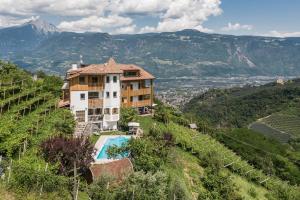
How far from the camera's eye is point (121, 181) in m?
23.8

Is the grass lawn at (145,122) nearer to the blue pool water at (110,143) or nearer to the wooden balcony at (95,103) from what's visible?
the blue pool water at (110,143)

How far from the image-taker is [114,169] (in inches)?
1007

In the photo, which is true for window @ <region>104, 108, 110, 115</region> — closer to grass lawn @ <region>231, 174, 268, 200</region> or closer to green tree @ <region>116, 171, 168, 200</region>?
grass lawn @ <region>231, 174, 268, 200</region>

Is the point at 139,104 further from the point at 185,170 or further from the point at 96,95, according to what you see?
the point at 185,170

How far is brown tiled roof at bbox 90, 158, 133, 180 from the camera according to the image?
24.5 m

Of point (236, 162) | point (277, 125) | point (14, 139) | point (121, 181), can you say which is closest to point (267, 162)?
point (236, 162)

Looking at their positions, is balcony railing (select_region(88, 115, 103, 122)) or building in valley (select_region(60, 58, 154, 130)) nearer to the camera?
building in valley (select_region(60, 58, 154, 130))

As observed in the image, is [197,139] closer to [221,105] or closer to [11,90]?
[11,90]

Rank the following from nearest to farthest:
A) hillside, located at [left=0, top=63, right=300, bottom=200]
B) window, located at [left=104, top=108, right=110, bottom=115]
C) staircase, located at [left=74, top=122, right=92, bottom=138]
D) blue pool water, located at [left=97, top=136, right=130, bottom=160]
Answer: hillside, located at [left=0, top=63, right=300, bottom=200], blue pool water, located at [left=97, top=136, right=130, bottom=160], staircase, located at [left=74, top=122, right=92, bottom=138], window, located at [left=104, top=108, right=110, bottom=115]

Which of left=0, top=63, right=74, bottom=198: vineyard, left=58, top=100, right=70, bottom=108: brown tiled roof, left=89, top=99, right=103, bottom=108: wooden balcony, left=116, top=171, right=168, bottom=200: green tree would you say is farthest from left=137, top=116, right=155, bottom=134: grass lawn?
left=116, top=171, right=168, bottom=200: green tree

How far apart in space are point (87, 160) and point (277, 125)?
4486 inches

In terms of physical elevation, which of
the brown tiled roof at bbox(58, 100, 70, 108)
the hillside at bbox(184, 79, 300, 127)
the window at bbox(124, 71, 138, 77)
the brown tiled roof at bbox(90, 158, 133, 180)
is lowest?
the hillside at bbox(184, 79, 300, 127)

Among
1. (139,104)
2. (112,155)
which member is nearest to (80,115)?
(139,104)

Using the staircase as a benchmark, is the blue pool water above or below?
below
